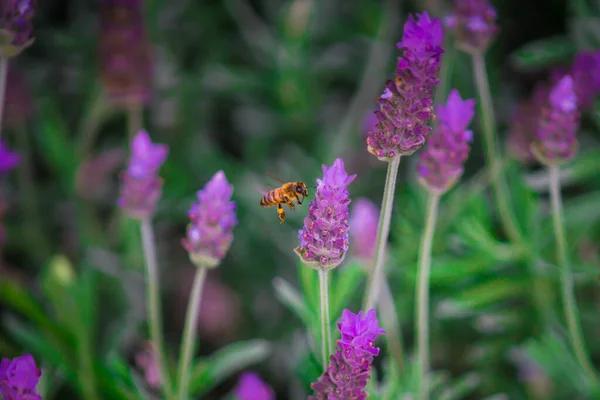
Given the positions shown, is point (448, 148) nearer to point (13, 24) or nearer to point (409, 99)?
point (409, 99)

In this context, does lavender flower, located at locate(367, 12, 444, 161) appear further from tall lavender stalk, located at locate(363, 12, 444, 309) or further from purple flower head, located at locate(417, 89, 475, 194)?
purple flower head, located at locate(417, 89, 475, 194)

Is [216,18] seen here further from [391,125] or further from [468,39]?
[391,125]

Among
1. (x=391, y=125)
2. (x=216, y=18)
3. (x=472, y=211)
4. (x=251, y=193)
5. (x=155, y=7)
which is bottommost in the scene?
(x=391, y=125)

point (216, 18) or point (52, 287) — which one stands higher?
point (216, 18)

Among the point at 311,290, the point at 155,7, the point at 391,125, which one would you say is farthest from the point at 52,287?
the point at 155,7

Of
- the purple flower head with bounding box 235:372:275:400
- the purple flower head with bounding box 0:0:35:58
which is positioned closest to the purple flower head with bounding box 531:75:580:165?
the purple flower head with bounding box 235:372:275:400

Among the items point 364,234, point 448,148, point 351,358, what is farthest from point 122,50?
point 351,358
